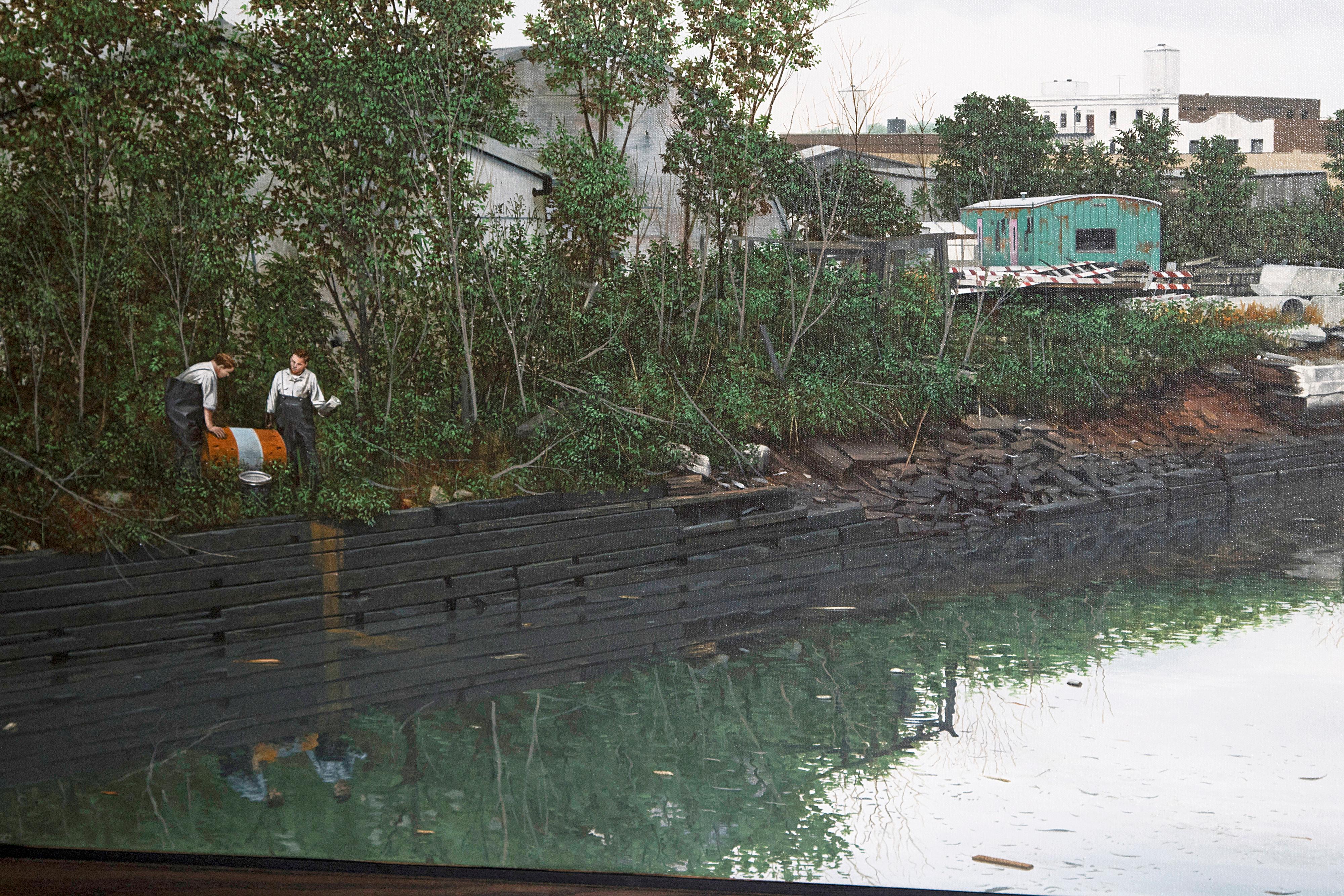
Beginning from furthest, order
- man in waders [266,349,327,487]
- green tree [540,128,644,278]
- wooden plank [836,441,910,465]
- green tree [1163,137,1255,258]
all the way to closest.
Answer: wooden plank [836,441,910,465] → green tree [540,128,644,278] → man in waders [266,349,327,487] → green tree [1163,137,1255,258]

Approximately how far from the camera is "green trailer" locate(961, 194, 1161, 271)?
405 cm

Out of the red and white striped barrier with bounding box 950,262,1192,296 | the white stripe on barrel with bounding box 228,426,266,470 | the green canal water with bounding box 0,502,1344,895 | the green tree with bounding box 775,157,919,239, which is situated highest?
the green tree with bounding box 775,157,919,239

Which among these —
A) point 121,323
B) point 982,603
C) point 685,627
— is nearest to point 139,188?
point 121,323

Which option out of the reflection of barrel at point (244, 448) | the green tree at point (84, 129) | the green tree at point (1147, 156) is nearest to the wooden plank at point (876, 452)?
the green tree at point (1147, 156)

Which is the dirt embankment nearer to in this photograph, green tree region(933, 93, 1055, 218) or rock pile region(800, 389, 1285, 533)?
rock pile region(800, 389, 1285, 533)

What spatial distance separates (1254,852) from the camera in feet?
9.34

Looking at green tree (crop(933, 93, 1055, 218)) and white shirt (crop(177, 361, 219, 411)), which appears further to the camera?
white shirt (crop(177, 361, 219, 411))

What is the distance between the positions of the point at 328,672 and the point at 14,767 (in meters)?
0.99

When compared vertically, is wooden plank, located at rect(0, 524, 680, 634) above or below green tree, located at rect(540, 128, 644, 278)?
below

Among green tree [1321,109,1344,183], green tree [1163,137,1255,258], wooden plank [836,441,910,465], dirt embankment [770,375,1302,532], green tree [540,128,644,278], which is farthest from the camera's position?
wooden plank [836,441,910,465]

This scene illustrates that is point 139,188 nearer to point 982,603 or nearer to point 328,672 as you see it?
point 328,672

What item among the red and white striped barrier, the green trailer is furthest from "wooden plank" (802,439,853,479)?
the green trailer

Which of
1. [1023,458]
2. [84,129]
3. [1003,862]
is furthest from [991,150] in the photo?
[84,129]

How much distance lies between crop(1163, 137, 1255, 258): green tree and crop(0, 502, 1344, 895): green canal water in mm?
1041
